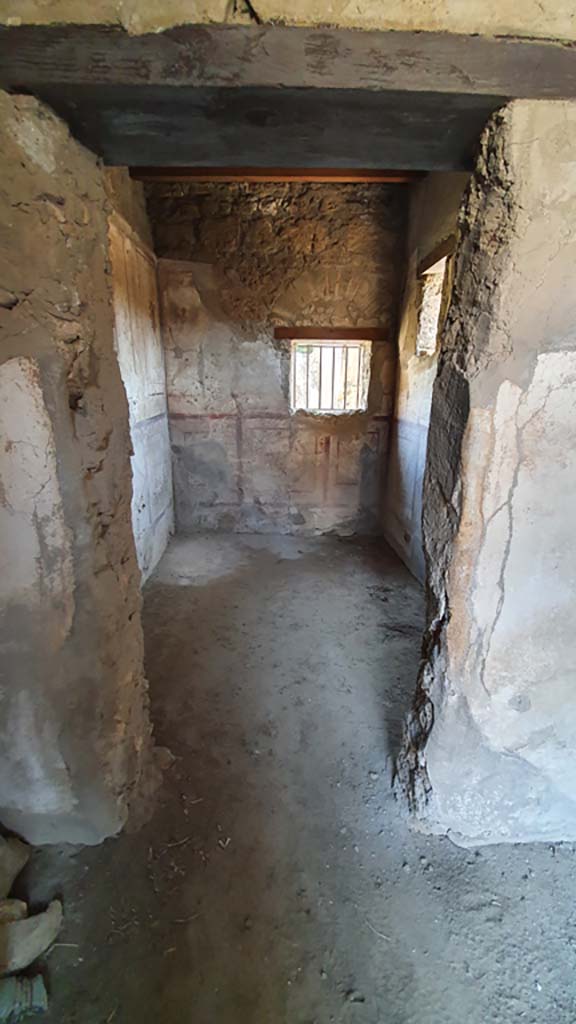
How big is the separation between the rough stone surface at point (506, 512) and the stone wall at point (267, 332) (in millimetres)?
3021

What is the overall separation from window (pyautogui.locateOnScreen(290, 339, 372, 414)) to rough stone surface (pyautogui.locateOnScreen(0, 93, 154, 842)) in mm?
3104

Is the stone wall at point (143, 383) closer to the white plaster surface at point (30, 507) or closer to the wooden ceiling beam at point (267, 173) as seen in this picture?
the wooden ceiling beam at point (267, 173)

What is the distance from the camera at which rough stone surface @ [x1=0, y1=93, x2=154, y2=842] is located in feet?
3.42

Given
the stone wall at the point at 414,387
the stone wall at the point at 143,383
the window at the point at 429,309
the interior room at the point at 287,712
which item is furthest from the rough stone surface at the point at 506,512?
the window at the point at 429,309

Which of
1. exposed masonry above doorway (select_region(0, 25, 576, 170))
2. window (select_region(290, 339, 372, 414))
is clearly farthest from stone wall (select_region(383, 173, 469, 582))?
exposed masonry above doorway (select_region(0, 25, 576, 170))

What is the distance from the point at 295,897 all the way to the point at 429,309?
11.9ft

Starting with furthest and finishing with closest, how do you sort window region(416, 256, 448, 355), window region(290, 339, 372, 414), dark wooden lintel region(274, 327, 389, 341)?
1. window region(290, 339, 372, 414)
2. dark wooden lintel region(274, 327, 389, 341)
3. window region(416, 256, 448, 355)

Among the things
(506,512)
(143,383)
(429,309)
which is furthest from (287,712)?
(429,309)

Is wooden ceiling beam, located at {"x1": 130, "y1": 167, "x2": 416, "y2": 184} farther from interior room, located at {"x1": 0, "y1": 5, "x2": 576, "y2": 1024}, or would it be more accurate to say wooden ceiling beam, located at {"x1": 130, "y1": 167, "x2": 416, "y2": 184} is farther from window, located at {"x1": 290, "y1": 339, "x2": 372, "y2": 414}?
interior room, located at {"x1": 0, "y1": 5, "x2": 576, "y2": 1024}

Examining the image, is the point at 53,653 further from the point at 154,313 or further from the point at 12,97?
the point at 154,313

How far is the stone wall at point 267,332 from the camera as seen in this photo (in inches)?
151

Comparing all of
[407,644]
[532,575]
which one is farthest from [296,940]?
[407,644]

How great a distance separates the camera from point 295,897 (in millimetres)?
1355

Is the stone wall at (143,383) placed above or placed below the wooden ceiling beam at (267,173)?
below
